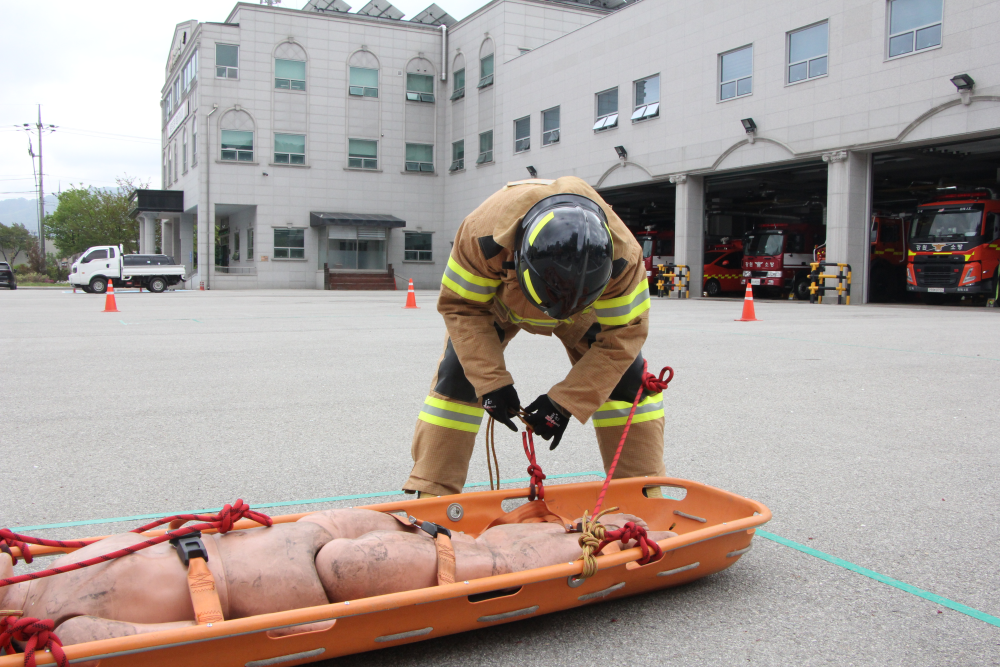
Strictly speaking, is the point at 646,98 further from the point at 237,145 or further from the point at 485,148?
the point at 237,145

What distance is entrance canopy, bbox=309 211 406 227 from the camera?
136 feet

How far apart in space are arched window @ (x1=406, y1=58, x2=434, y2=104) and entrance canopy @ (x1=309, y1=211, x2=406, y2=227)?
280 inches

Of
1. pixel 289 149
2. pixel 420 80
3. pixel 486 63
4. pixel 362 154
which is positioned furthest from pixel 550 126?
pixel 289 149

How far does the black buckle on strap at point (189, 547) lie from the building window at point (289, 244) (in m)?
41.8

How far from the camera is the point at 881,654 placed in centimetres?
229

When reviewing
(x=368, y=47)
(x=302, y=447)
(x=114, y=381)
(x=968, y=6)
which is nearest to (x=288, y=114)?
(x=368, y=47)

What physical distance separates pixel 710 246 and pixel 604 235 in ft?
103

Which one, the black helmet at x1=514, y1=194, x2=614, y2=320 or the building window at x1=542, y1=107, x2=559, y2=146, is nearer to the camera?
the black helmet at x1=514, y1=194, x2=614, y2=320

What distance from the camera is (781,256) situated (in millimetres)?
A: 28406

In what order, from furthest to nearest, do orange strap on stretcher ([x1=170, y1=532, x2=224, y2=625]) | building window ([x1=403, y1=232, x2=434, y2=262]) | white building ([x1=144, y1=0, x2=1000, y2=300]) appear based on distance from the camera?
1. building window ([x1=403, y1=232, x2=434, y2=262])
2. white building ([x1=144, y1=0, x2=1000, y2=300])
3. orange strap on stretcher ([x1=170, y1=532, x2=224, y2=625])

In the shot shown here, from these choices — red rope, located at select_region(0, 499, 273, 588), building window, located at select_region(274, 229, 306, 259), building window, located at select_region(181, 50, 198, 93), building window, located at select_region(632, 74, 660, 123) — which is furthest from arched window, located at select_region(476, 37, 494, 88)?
red rope, located at select_region(0, 499, 273, 588)

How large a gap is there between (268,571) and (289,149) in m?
42.9

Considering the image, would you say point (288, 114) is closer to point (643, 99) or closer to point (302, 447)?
point (643, 99)

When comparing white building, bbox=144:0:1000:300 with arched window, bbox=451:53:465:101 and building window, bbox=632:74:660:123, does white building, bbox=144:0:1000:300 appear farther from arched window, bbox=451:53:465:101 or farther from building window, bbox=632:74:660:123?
arched window, bbox=451:53:465:101
